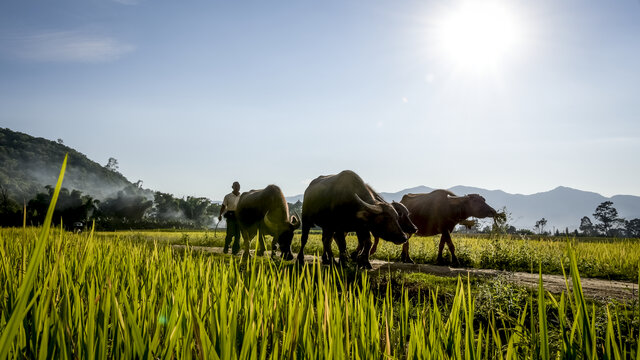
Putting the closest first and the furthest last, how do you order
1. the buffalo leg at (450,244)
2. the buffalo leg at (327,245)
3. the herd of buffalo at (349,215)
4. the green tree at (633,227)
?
the herd of buffalo at (349,215), the buffalo leg at (327,245), the buffalo leg at (450,244), the green tree at (633,227)

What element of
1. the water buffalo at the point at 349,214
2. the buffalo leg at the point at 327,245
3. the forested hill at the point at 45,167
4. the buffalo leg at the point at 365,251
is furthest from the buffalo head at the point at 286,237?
the forested hill at the point at 45,167

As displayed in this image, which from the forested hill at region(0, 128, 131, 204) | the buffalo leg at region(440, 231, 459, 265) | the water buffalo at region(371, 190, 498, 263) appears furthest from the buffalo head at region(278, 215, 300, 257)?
the forested hill at region(0, 128, 131, 204)

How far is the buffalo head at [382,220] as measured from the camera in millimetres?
6320

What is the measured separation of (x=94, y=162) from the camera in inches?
4729

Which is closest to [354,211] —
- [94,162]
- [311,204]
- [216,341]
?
[311,204]

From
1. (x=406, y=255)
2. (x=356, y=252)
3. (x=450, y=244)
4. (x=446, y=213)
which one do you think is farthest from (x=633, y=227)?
(x=356, y=252)

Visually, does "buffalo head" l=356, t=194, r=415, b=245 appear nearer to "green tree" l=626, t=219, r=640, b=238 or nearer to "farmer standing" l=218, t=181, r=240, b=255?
"farmer standing" l=218, t=181, r=240, b=255

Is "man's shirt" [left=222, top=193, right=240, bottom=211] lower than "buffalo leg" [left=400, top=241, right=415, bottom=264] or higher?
higher

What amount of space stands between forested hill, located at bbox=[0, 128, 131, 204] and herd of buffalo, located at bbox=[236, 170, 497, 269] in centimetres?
10897

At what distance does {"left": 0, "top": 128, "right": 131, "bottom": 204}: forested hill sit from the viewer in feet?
329

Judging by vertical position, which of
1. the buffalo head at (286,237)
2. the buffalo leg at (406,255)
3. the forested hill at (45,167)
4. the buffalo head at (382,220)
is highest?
the forested hill at (45,167)

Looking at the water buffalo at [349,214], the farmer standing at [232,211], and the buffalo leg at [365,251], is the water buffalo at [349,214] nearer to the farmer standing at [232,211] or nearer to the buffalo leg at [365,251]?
the buffalo leg at [365,251]

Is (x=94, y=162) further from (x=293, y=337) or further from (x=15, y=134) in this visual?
(x=293, y=337)

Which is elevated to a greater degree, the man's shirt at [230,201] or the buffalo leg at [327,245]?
the man's shirt at [230,201]
